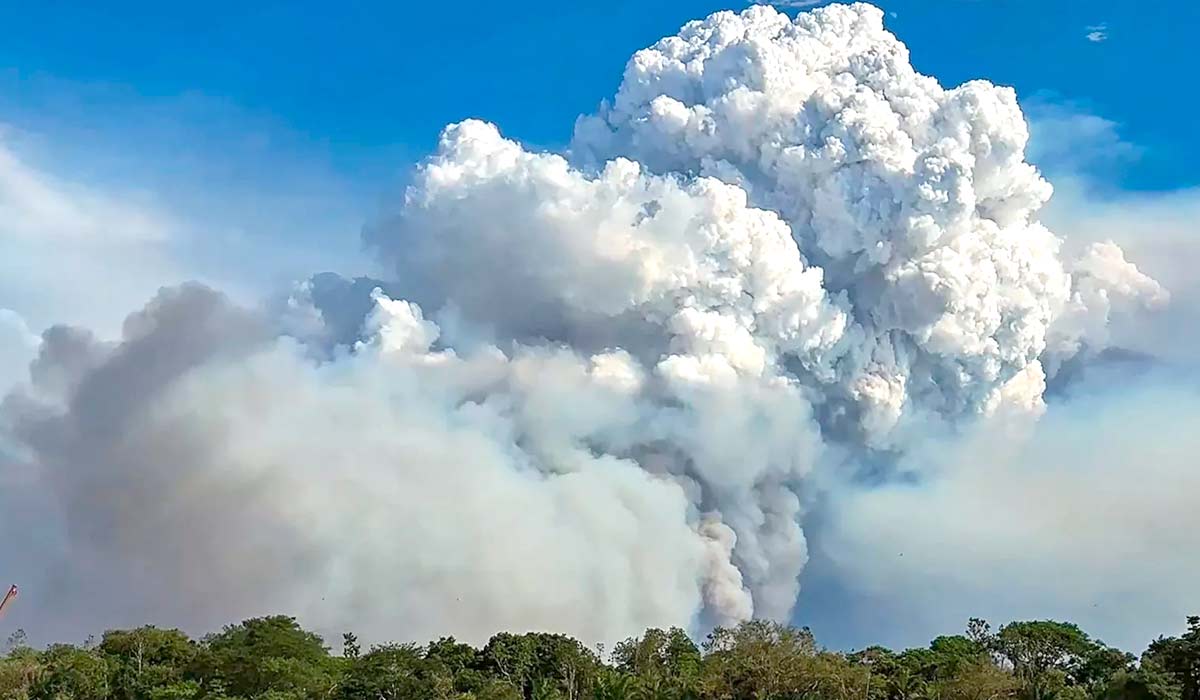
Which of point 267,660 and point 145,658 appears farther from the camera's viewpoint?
point 145,658

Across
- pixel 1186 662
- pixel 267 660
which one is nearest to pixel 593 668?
pixel 267 660

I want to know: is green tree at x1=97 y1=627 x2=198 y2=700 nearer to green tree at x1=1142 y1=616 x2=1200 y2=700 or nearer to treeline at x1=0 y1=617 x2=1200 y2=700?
treeline at x1=0 y1=617 x2=1200 y2=700

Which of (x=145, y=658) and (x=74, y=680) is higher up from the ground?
(x=145, y=658)

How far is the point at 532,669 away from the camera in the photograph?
73000 millimetres

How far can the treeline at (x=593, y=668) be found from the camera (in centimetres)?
5600

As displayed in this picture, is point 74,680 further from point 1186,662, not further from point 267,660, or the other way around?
point 1186,662

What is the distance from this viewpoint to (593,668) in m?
69.2

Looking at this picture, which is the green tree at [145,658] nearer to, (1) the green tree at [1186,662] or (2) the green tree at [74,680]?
(2) the green tree at [74,680]

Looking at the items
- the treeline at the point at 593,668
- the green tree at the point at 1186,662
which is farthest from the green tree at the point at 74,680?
the green tree at the point at 1186,662

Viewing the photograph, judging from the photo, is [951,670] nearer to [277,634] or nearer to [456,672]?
[456,672]

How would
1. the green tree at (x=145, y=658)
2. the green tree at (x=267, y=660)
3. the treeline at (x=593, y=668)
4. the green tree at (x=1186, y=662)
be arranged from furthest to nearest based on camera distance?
the green tree at (x=145, y=658) < the green tree at (x=267, y=660) < the treeline at (x=593, y=668) < the green tree at (x=1186, y=662)

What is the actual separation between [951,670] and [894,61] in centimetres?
3269

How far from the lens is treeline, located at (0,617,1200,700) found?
184 feet

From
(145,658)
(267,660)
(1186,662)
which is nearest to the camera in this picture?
(1186,662)
